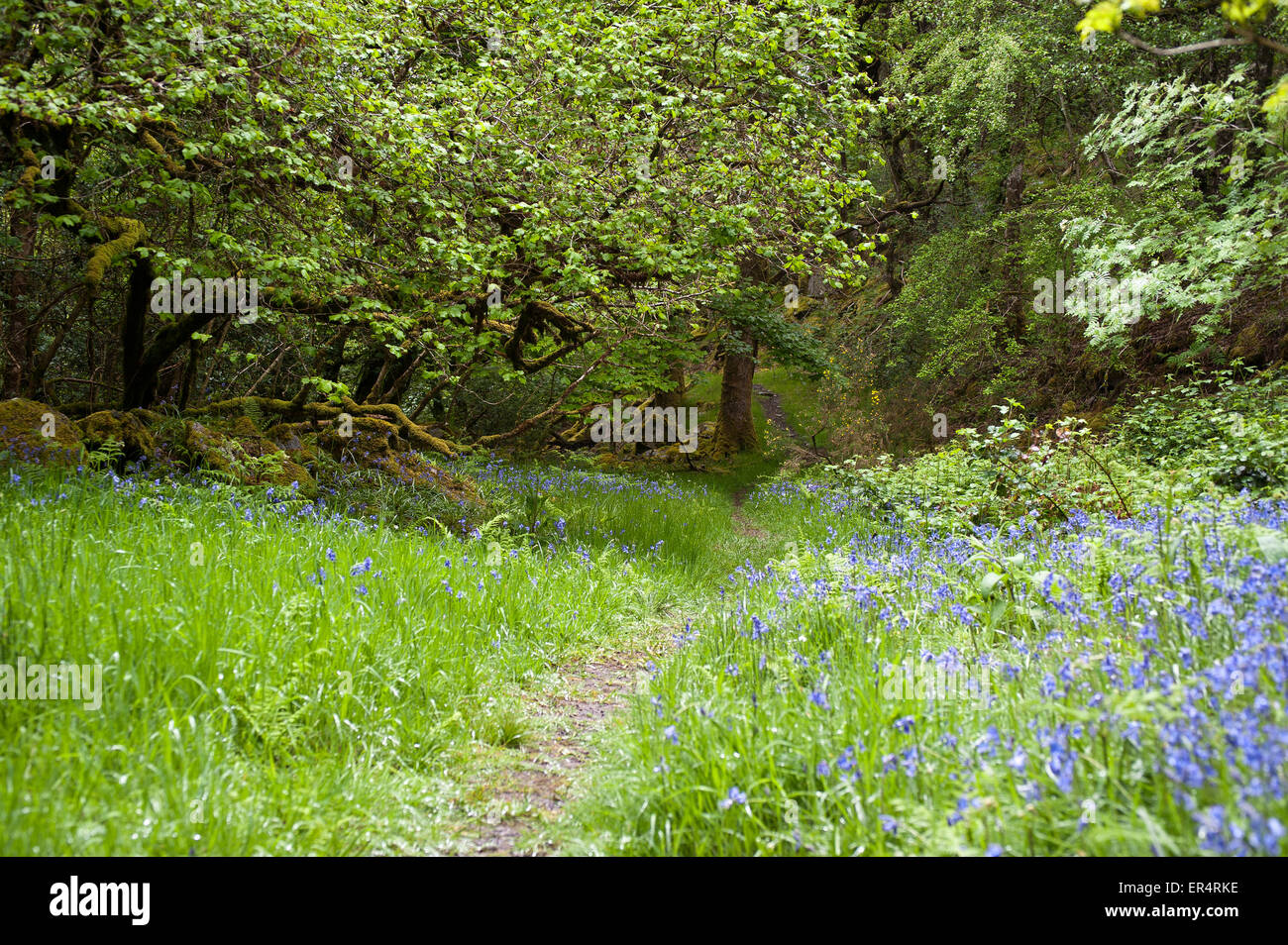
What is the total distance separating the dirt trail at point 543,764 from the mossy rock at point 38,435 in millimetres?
4305

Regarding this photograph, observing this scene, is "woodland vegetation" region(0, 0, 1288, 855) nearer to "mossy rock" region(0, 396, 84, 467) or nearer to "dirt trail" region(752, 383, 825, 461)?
"mossy rock" region(0, 396, 84, 467)

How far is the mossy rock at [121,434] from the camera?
6.05 metres

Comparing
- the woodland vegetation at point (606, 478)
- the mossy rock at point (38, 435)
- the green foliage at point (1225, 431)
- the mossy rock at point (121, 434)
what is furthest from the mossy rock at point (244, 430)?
the green foliage at point (1225, 431)

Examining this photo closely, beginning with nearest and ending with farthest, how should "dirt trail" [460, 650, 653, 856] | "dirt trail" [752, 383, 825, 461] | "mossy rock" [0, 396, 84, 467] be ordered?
1. "dirt trail" [460, 650, 653, 856]
2. "mossy rock" [0, 396, 84, 467]
3. "dirt trail" [752, 383, 825, 461]

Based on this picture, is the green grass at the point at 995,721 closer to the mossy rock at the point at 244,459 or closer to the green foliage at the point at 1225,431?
the green foliage at the point at 1225,431

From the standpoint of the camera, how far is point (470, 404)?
1652 cm

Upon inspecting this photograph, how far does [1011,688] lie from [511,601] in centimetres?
323

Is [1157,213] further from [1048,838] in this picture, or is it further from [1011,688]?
[1048,838]

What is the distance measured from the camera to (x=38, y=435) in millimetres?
5516

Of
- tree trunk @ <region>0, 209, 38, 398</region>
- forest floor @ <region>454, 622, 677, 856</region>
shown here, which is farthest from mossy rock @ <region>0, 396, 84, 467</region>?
tree trunk @ <region>0, 209, 38, 398</region>

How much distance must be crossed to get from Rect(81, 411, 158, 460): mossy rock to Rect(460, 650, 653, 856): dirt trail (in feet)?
14.6

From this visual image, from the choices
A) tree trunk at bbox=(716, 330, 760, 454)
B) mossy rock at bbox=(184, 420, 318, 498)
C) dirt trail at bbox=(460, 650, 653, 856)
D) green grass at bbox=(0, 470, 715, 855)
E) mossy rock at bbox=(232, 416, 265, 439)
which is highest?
tree trunk at bbox=(716, 330, 760, 454)

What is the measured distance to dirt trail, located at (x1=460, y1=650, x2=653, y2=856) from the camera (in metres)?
2.62
